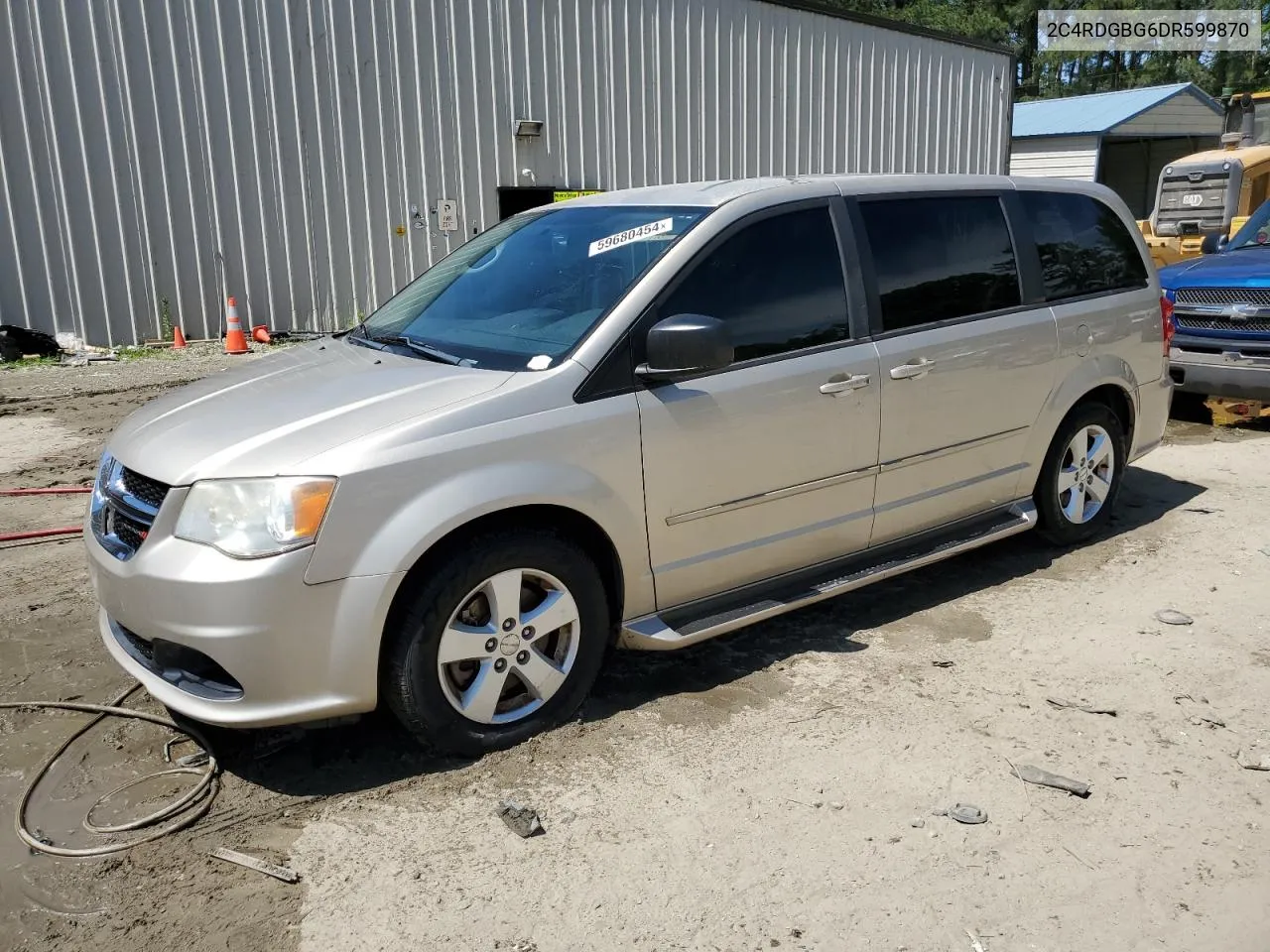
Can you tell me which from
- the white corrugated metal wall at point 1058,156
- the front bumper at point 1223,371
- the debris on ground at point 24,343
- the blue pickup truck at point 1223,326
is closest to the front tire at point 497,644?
the front bumper at point 1223,371

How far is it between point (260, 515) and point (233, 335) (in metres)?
9.82

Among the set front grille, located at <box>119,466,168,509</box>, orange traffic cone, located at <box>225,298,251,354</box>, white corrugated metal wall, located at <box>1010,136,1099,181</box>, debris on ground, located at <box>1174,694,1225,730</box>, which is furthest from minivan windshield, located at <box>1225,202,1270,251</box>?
white corrugated metal wall, located at <box>1010,136,1099,181</box>

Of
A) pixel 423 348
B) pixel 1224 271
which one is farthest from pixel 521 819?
pixel 1224 271

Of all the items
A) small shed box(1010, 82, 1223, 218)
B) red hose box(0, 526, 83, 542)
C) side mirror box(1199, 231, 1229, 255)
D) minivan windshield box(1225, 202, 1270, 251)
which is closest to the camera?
red hose box(0, 526, 83, 542)

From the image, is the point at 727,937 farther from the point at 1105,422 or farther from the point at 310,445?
the point at 1105,422

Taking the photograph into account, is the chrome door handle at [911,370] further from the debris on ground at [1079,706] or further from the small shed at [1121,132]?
the small shed at [1121,132]

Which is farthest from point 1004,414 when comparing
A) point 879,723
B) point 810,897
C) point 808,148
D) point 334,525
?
point 808,148

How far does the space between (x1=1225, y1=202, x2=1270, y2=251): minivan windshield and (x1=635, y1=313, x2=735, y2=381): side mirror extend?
7.34m

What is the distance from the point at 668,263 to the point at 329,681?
182 cm

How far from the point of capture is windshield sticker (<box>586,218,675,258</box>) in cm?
388

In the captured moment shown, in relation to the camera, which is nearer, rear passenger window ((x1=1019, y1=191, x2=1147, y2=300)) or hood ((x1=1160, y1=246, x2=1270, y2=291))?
rear passenger window ((x1=1019, y1=191, x2=1147, y2=300))

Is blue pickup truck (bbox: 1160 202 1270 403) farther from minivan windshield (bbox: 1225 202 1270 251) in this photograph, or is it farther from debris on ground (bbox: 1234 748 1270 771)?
debris on ground (bbox: 1234 748 1270 771)

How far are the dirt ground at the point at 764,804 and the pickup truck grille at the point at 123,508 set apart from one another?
0.73 metres

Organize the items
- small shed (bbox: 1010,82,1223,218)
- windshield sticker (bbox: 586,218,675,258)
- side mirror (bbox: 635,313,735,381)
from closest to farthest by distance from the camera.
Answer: side mirror (bbox: 635,313,735,381) < windshield sticker (bbox: 586,218,675,258) < small shed (bbox: 1010,82,1223,218)
